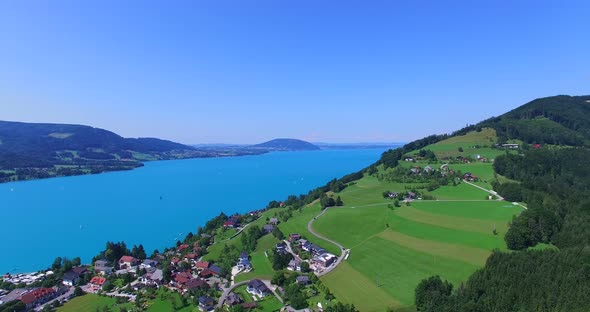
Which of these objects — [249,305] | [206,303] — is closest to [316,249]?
[249,305]

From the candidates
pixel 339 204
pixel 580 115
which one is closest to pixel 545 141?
pixel 580 115

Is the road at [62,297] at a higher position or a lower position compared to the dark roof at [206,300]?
lower

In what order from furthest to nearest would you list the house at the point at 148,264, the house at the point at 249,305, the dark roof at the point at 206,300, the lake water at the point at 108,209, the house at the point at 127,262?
the lake water at the point at 108,209 < the house at the point at 127,262 < the house at the point at 148,264 < the dark roof at the point at 206,300 < the house at the point at 249,305

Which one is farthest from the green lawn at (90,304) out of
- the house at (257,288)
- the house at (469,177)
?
the house at (469,177)

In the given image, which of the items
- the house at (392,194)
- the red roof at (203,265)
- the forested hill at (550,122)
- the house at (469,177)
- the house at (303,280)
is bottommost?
the red roof at (203,265)

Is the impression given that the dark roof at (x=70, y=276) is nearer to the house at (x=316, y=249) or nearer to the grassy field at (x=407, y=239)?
the house at (x=316, y=249)

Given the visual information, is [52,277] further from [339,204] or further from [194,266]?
[339,204]
